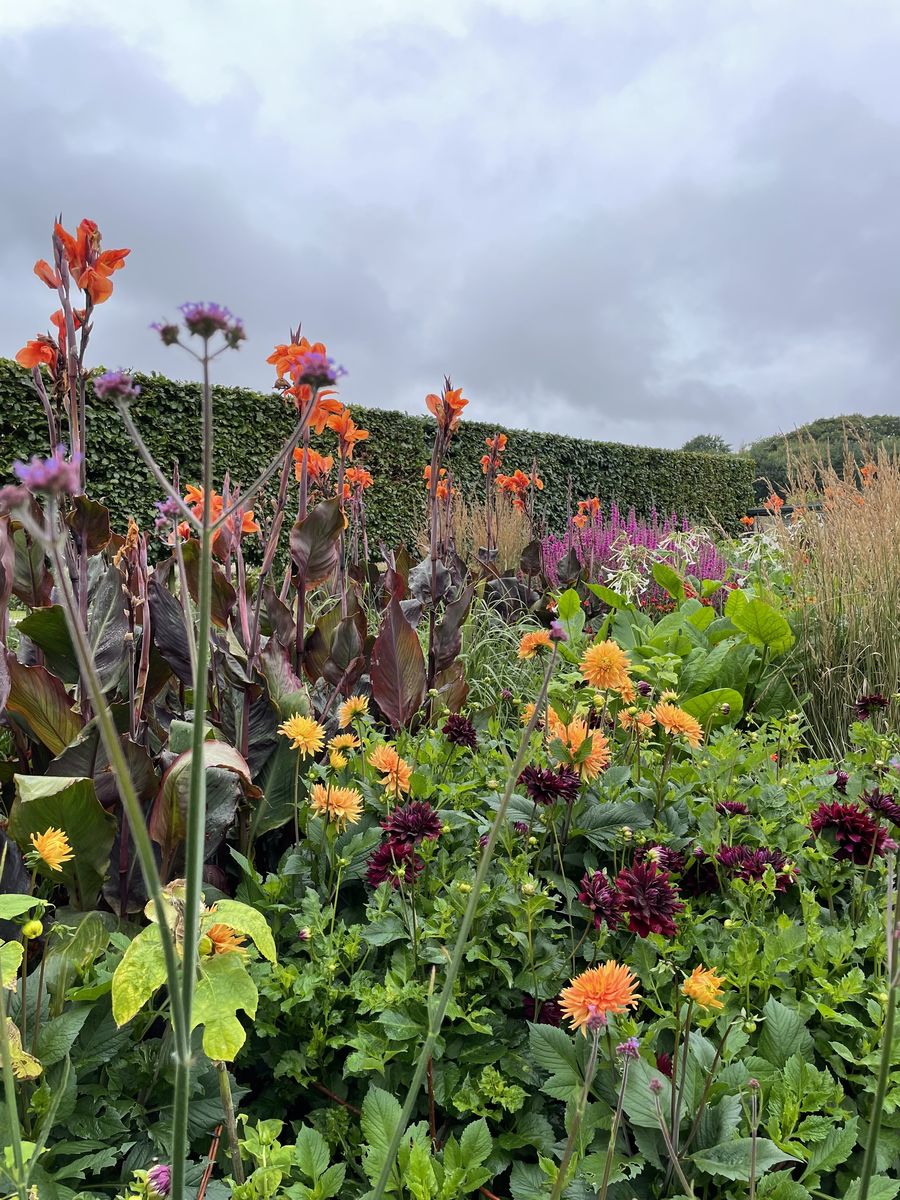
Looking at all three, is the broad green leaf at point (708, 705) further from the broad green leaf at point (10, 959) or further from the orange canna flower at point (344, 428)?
the broad green leaf at point (10, 959)

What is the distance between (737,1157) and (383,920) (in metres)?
0.59

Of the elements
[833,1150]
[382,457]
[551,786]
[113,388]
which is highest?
[382,457]

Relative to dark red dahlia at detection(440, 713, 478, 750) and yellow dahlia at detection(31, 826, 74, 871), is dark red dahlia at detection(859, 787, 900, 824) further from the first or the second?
yellow dahlia at detection(31, 826, 74, 871)

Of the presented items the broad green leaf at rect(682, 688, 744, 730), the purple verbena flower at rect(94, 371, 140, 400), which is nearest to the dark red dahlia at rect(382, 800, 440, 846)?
the purple verbena flower at rect(94, 371, 140, 400)

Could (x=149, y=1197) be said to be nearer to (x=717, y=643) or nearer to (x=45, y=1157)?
(x=45, y=1157)

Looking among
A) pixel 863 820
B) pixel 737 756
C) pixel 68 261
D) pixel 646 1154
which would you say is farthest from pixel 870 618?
pixel 68 261

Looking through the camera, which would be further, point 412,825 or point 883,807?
point 883,807

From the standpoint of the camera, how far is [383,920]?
1276mm

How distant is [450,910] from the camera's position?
1247 mm

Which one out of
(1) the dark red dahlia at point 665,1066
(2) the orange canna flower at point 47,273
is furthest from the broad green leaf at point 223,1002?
(2) the orange canna flower at point 47,273

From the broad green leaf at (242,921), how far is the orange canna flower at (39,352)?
1.21m

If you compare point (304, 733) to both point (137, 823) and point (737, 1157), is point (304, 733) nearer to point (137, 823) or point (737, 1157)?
point (737, 1157)

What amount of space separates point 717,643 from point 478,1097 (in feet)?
7.20

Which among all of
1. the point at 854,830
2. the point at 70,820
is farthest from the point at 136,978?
the point at 854,830
